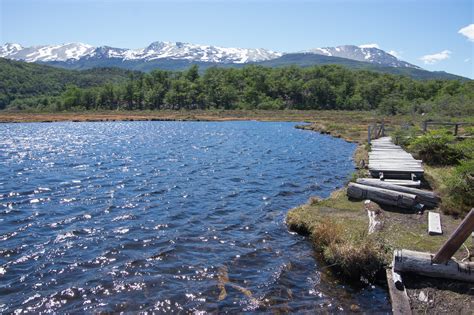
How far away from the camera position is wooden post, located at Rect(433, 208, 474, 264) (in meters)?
9.82

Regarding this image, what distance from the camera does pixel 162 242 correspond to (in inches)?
574

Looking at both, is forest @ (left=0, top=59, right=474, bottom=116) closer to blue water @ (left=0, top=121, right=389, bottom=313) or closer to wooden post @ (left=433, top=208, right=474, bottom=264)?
blue water @ (left=0, top=121, right=389, bottom=313)

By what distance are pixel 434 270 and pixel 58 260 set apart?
443 inches

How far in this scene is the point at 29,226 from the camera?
53.0 ft

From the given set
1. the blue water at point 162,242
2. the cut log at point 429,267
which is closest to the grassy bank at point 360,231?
the blue water at point 162,242

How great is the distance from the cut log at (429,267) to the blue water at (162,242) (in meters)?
1.11

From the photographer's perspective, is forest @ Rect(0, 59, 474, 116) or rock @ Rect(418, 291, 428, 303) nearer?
rock @ Rect(418, 291, 428, 303)

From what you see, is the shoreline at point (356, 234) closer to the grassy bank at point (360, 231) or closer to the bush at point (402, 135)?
the grassy bank at point (360, 231)

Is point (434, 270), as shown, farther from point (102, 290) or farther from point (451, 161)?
point (451, 161)

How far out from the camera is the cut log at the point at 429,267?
1011cm

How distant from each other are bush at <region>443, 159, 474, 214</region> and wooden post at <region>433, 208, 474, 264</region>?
6288 millimetres

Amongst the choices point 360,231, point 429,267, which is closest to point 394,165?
point 360,231

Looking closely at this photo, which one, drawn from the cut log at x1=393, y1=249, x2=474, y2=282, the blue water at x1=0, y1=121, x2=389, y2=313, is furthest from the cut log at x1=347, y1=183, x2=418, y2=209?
the cut log at x1=393, y1=249, x2=474, y2=282

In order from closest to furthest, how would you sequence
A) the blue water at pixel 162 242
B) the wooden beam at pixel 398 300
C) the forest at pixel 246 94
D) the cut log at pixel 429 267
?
the wooden beam at pixel 398 300, the cut log at pixel 429 267, the blue water at pixel 162 242, the forest at pixel 246 94
